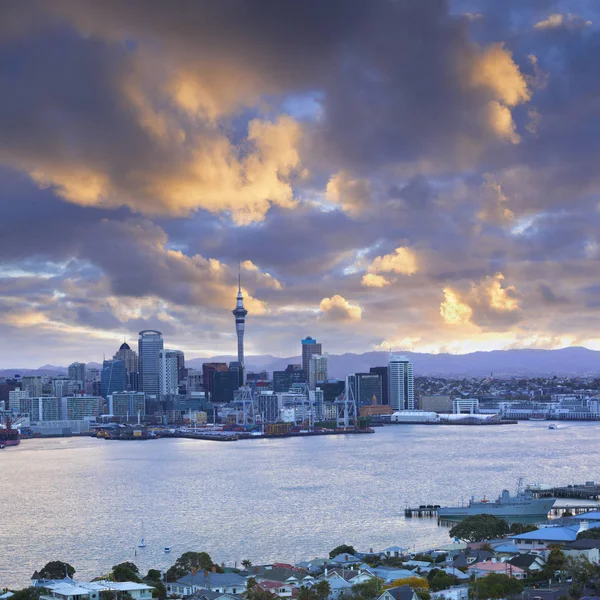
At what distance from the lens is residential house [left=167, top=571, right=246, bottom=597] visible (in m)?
12.5

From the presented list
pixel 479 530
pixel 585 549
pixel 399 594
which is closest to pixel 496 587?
pixel 399 594

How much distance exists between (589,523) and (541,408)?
7323cm

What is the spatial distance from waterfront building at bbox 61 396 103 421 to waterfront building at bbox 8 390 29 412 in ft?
23.7

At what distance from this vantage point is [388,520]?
20469 mm

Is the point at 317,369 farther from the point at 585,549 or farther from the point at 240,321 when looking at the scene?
the point at 585,549

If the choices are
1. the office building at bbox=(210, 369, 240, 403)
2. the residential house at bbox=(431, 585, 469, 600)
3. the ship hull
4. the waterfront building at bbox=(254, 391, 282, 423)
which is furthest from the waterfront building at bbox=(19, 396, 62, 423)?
the residential house at bbox=(431, 585, 469, 600)

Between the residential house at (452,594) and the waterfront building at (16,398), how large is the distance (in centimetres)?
8228

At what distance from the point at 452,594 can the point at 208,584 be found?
9.58 ft

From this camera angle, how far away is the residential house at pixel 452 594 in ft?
37.9

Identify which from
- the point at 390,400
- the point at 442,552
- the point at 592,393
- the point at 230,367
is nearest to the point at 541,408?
the point at 390,400

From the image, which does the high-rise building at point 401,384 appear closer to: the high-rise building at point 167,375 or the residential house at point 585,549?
the high-rise building at point 167,375

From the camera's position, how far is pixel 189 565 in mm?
14062

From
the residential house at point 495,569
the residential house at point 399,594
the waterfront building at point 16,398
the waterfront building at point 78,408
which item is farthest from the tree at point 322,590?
the waterfront building at point 16,398

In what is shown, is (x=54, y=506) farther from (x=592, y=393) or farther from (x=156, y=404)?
(x=592, y=393)
